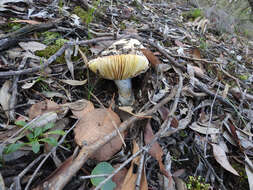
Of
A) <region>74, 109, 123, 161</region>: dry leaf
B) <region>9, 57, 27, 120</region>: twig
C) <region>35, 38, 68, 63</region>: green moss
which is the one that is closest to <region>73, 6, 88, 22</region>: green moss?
<region>35, 38, 68, 63</region>: green moss

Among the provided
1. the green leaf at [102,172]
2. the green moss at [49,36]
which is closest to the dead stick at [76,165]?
the green leaf at [102,172]

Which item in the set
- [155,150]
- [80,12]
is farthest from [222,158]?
[80,12]

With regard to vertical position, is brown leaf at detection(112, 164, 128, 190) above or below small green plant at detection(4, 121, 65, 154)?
below

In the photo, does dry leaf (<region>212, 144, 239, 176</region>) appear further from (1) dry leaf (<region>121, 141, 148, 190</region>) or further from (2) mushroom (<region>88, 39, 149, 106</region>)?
(2) mushroom (<region>88, 39, 149, 106</region>)

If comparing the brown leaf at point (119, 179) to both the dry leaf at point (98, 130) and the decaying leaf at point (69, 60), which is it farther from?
Result: the decaying leaf at point (69, 60)

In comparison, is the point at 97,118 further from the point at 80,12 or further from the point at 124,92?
the point at 80,12

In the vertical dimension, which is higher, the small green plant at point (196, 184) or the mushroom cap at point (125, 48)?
the mushroom cap at point (125, 48)
